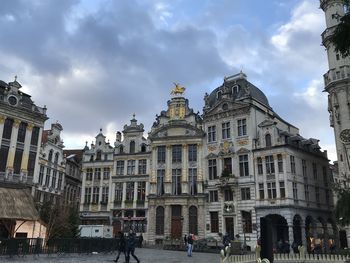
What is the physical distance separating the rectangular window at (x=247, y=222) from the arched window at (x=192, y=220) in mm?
6872

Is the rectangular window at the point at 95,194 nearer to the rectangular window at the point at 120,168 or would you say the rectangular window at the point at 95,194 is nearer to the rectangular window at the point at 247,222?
the rectangular window at the point at 120,168

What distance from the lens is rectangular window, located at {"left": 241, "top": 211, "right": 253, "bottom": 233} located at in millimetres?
46844

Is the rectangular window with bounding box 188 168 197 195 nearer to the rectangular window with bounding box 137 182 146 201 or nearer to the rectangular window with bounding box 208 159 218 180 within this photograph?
the rectangular window with bounding box 208 159 218 180

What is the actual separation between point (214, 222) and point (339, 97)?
22365 millimetres

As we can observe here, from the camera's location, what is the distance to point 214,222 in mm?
49875

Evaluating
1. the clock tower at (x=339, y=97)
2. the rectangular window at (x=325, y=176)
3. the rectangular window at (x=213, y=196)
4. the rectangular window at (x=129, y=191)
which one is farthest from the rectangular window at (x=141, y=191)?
the clock tower at (x=339, y=97)

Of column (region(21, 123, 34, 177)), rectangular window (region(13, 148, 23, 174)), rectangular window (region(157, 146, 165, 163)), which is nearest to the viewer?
rectangular window (region(13, 148, 23, 174))

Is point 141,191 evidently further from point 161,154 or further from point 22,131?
point 22,131

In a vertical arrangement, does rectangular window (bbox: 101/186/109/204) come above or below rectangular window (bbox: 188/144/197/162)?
below

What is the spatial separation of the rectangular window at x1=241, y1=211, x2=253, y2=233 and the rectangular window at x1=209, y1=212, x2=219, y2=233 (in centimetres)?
378

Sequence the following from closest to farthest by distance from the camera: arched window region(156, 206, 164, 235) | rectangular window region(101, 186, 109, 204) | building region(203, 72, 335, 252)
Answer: building region(203, 72, 335, 252) < arched window region(156, 206, 164, 235) < rectangular window region(101, 186, 109, 204)

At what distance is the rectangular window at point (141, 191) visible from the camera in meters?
55.0

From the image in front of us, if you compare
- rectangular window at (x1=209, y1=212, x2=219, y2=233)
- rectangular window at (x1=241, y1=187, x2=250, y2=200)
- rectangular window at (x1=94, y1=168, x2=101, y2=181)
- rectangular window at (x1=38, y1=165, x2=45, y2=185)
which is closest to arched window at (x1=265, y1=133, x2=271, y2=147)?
rectangular window at (x1=241, y1=187, x2=250, y2=200)

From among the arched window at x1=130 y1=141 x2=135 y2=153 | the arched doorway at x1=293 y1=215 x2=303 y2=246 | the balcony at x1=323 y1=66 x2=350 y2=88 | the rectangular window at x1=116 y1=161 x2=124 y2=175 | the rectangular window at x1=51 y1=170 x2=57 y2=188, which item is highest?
the balcony at x1=323 y1=66 x2=350 y2=88
